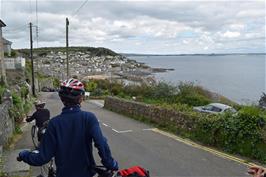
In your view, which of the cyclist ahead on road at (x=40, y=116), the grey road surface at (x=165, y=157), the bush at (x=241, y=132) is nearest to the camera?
the grey road surface at (x=165, y=157)

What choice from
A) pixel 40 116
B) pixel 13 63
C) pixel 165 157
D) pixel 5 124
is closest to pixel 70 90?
pixel 40 116

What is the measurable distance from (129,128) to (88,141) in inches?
509

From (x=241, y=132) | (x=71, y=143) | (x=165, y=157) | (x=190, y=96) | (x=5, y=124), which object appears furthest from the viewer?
(x=190, y=96)

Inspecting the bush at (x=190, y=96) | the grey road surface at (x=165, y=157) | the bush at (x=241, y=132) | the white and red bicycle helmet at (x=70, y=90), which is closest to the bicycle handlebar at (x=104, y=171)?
the white and red bicycle helmet at (x=70, y=90)

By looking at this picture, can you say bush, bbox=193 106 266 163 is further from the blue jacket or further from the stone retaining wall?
the blue jacket

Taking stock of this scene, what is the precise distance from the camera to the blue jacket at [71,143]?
3629 millimetres

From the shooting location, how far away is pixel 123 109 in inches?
899

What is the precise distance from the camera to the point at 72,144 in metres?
3.66

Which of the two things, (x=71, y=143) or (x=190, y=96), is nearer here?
(x=71, y=143)

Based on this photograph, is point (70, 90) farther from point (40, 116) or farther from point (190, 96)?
point (190, 96)

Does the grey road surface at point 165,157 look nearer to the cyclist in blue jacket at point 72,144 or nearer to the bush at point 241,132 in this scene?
the bush at point 241,132

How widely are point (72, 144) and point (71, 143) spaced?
14 millimetres

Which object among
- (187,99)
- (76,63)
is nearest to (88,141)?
(187,99)

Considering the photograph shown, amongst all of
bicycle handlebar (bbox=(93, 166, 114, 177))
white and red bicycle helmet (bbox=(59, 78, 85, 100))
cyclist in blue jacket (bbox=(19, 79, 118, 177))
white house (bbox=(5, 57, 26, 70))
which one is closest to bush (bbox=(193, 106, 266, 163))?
bicycle handlebar (bbox=(93, 166, 114, 177))
